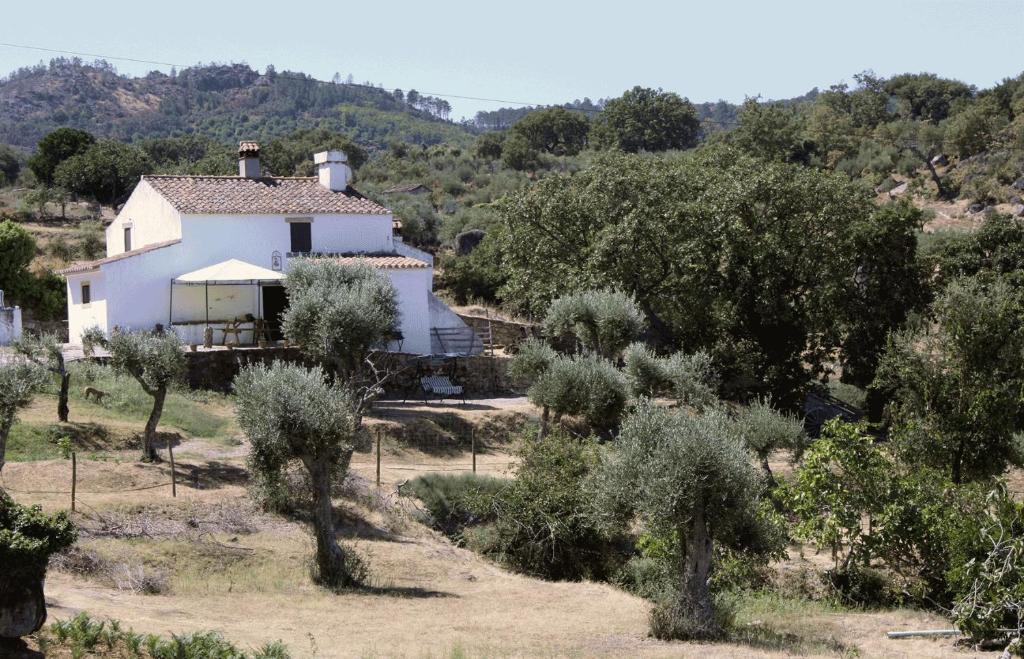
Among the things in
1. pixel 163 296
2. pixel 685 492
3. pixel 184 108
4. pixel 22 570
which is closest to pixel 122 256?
pixel 163 296

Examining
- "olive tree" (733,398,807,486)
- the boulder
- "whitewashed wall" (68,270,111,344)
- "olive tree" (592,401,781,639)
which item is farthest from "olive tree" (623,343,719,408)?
the boulder

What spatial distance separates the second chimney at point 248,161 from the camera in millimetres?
39344

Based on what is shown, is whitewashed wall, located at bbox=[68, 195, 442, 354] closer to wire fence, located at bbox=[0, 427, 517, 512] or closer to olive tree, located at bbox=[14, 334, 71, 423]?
wire fence, located at bbox=[0, 427, 517, 512]

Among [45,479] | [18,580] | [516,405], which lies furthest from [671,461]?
[516,405]

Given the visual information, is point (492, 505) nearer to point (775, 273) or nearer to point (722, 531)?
point (722, 531)

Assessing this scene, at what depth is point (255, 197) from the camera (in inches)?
1426

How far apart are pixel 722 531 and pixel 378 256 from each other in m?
20.6

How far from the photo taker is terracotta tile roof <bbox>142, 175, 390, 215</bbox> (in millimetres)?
34938

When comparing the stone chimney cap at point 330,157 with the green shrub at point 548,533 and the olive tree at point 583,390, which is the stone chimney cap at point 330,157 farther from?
the green shrub at point 548,533

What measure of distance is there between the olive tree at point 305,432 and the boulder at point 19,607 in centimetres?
713

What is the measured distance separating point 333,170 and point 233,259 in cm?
582

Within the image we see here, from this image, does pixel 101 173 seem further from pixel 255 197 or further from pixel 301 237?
pixel 301 237

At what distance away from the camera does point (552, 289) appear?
37906 mm

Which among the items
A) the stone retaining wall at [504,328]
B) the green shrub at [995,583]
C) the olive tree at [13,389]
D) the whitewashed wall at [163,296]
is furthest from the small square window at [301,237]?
the green shrub at [995,583]
